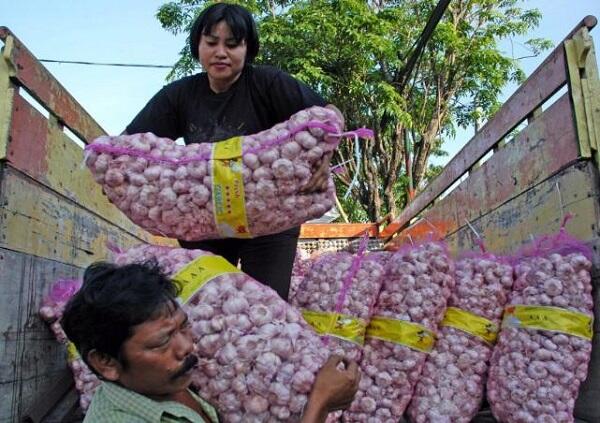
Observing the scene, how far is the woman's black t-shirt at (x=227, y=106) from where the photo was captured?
61.1 inches

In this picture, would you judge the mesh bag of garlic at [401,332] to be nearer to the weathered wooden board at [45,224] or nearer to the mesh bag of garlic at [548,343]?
the mesh bag of garlic at [548,343]

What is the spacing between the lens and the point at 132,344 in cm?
96

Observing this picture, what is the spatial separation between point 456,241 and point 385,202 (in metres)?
7.69

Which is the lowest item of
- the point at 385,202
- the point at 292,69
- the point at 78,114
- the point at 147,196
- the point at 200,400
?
the point at 200,400

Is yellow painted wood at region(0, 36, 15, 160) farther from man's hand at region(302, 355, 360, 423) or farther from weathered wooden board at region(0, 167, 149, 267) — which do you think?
man's hand at region(302, 355, 360, 423)

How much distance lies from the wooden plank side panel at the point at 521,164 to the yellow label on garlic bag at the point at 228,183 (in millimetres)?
856

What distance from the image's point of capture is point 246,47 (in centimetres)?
157

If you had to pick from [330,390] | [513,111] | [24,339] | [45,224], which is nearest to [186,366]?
[330,390]

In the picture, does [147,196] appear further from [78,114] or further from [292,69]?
[292,69]

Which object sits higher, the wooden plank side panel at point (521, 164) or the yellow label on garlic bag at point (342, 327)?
the wooden plank side panel at point (521, 164)

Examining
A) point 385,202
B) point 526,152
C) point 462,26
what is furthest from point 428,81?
point 526,152

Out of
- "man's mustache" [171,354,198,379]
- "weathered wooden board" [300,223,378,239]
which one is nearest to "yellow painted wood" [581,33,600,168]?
"man's mustache" [171,354,198,379]

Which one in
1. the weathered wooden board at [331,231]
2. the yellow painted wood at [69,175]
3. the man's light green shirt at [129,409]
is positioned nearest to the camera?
the man's light green shirt at [129,409]

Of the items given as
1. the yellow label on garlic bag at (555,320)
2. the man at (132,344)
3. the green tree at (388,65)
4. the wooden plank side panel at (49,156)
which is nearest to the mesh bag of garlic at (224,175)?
the wooden plank side panel at (49,156)
